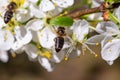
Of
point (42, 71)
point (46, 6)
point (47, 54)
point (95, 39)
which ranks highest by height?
point (46, 6)

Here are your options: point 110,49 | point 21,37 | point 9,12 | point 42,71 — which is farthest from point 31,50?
point 42,71

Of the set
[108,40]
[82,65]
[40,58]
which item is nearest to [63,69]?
[82,65]

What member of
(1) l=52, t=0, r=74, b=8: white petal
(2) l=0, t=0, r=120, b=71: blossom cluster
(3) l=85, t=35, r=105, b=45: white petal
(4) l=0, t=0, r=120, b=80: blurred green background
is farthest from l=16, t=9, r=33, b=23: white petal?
(4) l=0, t=0, r=120, b=80: blurred green background

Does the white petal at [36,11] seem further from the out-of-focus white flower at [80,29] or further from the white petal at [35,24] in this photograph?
the out-of-focus white flower at [80,29]

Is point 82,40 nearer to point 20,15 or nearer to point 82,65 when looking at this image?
point 20,15

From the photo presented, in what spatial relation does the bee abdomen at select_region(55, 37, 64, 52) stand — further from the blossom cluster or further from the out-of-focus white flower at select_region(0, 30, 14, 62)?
the out-of-focus white flower at select_region(0, 30, 14, 62)

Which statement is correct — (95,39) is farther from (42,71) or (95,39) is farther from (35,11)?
(42,71)
